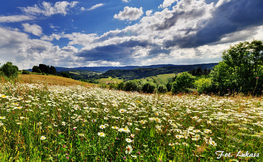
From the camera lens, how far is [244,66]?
3397 cm

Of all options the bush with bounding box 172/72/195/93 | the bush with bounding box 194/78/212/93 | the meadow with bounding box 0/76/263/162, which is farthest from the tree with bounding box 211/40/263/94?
the meadow with bounding box 0/76/263/162

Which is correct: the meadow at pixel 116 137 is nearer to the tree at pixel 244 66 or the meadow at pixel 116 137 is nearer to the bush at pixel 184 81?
the tree at pixel 244 66

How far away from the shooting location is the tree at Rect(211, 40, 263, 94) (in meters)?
31.7

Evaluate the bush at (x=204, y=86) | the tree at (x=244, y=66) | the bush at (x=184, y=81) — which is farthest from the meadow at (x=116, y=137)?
the bush at (x=184, y=81)

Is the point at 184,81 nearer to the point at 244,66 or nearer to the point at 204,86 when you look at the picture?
the point at 204,86

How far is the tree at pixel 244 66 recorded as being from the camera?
31737 mm

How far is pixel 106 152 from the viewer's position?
2533 millimetres

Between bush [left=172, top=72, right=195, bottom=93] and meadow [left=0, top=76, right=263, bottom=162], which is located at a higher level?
meadow [left=0, top=76, right=263, bottom=162]

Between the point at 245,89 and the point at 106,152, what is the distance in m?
43.4

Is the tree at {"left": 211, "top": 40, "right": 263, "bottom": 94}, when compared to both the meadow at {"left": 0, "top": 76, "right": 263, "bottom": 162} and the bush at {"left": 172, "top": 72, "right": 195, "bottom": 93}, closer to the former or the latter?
the bush at {"left": 172, "top": 72, "right": 195, "bottom": 93}

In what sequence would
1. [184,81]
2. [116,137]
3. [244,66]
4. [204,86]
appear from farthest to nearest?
1. [184,81]
2. [204,86]
3. [244,66]
4. [116,137]

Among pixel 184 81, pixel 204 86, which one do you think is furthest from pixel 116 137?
pixel 184 81

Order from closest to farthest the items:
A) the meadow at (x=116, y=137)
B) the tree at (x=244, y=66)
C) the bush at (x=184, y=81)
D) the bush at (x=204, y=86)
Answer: the meadow at (x=116, y=137), the tree at (x=244, y=66), the bush at (x=204, y=86), the bush at (x=184, y=81)

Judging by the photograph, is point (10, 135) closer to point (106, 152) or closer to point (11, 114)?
point (11, 114)
